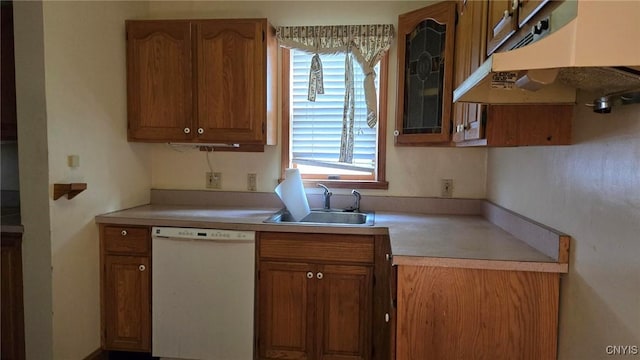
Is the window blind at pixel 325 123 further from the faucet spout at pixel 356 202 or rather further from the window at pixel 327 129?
the faucet spout at pixel 356 202

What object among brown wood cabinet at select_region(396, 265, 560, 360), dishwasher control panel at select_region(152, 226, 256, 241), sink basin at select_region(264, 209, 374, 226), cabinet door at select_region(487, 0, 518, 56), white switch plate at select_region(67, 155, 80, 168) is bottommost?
brown wood cabinet at select_region(396, 265, 560, 360)

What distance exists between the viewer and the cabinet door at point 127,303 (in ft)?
7.73

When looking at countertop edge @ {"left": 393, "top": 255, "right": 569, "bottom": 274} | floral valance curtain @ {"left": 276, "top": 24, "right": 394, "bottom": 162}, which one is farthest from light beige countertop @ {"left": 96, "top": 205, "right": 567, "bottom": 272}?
floral valance curtain @ {"left": 276, "top": 24, "right": 394, "bottom": 162}

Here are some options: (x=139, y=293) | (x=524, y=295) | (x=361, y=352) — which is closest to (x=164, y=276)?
(x=139, y=293)

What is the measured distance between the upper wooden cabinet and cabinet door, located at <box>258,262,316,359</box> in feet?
2.81

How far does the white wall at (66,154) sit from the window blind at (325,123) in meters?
1.15

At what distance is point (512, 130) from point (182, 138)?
6.34 ft

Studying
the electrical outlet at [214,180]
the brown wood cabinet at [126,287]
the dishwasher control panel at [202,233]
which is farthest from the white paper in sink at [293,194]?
the brown wood cabinet at [126,287]

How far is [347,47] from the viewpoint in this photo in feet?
8.75

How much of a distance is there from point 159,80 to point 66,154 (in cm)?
76

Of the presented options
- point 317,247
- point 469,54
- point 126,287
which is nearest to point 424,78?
point 469,54

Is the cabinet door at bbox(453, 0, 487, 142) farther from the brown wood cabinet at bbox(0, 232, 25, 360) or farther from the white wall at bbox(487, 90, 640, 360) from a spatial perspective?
the brown wood cabinet at bbox(0, 232, 25, 360)

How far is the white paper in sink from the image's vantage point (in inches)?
102

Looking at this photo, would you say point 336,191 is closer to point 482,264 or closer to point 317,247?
point 317,247
